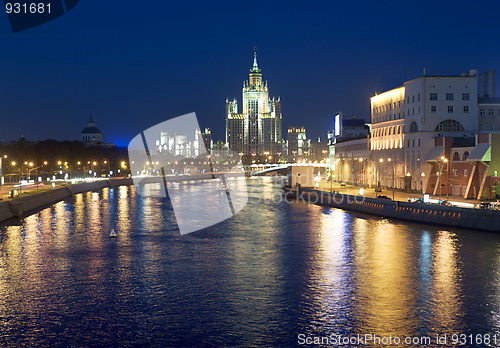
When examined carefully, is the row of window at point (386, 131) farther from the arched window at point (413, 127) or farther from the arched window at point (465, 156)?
the arched window at point (465, 156)

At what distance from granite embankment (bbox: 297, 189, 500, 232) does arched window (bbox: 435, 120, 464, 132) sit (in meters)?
15.0

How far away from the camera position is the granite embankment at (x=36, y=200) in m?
50.5

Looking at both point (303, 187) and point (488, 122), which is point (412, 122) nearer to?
point (488, 122)

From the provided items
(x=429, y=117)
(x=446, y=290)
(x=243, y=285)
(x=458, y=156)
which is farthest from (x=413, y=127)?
(x=243, y=285)

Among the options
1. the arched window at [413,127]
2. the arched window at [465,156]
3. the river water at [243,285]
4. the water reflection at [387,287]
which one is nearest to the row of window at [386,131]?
the arched window at [413,127]

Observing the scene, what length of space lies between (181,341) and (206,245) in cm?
1785

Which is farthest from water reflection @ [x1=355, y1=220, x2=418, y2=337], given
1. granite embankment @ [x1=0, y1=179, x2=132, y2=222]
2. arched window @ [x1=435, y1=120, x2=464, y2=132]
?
granite embankment @ [x1=0, y1=179, x2=132, y2=222]

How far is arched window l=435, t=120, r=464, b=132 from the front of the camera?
64644mm

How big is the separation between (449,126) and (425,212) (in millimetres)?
23578

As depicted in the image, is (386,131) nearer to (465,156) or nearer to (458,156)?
(458,156)

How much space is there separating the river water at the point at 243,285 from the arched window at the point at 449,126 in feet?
82.4

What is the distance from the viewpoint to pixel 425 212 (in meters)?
45.7

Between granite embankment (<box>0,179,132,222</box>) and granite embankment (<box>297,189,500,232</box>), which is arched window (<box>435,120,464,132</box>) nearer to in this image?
granite embankment (<box>297,189,500,232</box>)

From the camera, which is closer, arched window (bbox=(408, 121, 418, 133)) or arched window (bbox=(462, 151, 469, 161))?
arched window (bbox=(462, 151, 469, 161))
